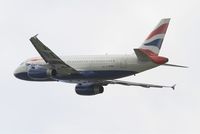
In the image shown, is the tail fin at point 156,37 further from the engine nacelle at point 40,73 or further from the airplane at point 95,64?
the engine nacelle at point 40,73

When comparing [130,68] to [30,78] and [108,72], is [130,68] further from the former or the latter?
[30,78]

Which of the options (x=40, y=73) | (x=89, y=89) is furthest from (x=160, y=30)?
(x=40, y=73)

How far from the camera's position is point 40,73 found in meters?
144

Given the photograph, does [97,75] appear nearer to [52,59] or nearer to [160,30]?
[52,59]

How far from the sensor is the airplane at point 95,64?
139m

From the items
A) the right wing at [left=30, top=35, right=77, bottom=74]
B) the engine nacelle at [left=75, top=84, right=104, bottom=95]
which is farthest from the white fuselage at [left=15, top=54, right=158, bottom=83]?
the engine nacelle at [left=75, top=84, right=104, bottom=95]

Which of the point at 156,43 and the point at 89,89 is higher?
the point at 156,43

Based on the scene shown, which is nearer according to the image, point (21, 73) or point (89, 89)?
point (89, 89)

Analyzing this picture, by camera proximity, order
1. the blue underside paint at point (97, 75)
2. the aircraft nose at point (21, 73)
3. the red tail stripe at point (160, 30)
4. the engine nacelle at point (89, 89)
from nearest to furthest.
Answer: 1. the blue underside paint at point (97, 75)
2. the red tail stripe at point (160, 30)
3. the engine nacelle at point (89, 89)
4. the aircraft nose at point (21, 73)

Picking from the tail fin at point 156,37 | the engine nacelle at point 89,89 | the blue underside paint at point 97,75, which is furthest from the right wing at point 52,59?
the tail fin at point 156,37

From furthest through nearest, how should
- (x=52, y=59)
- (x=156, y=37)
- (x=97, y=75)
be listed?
(x=156, y=37) < (x=52, y=59) < (x=97, y=75)

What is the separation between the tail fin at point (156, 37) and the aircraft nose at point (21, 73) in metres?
15.9

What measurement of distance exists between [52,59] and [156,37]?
12851mm

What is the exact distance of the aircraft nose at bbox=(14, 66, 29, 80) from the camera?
149 meters
